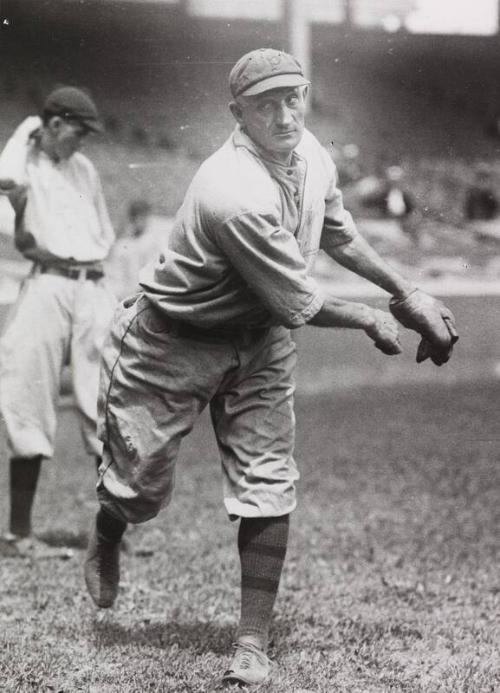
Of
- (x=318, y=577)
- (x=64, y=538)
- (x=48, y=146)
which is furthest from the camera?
(x=64, y=538)

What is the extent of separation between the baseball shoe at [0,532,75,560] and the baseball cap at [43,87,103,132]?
2.04 meters

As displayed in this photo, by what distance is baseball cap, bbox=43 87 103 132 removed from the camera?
5574mm

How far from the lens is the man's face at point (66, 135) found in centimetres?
562

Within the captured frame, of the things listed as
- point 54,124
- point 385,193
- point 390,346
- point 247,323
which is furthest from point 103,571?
point 385,193

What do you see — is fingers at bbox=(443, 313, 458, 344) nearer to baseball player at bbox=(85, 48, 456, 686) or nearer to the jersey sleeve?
baseball player at bbox=(85, 48, 456, 686)

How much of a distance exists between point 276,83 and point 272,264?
0.58 meters

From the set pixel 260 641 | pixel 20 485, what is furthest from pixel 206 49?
pixel 260 641

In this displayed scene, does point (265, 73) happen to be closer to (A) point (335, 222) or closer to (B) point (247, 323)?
(A) point (335, 222)

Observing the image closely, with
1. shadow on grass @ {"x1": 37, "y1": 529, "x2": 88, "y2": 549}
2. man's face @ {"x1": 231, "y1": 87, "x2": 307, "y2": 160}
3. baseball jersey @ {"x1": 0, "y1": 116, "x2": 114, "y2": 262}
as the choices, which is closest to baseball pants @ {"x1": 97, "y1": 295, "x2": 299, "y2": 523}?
man's face @ {"x1": 231, "y1": 87, "x2": 307, "y2": 160}

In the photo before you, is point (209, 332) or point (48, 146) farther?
point (48, 146)

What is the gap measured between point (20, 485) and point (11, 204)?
1.38 metres

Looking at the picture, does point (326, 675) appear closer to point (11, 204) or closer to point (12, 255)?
point (11, 204)

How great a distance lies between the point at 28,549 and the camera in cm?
582

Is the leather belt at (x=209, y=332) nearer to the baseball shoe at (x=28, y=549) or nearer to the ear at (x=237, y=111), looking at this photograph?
the ear at (x=237, y=111)
